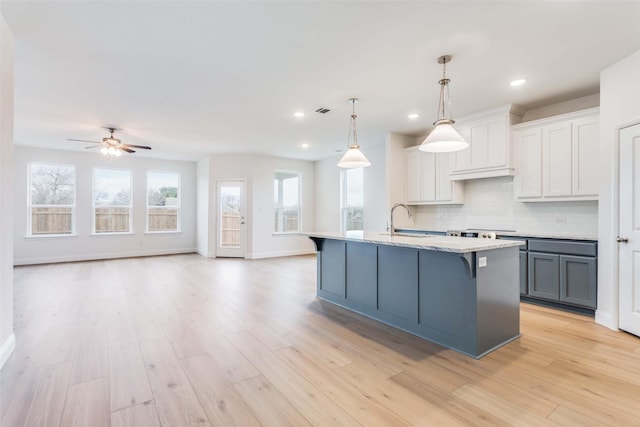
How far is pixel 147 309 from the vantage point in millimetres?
3773

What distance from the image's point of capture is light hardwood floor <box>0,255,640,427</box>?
5.93 ft

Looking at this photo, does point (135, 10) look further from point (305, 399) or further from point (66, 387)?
point (305, 399)

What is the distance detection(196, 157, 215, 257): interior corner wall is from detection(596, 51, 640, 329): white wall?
24.5 feet

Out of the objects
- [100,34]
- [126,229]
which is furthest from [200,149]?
[100,34]

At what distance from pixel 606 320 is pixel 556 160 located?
6.38ft

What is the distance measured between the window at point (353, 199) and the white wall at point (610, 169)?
446 cm

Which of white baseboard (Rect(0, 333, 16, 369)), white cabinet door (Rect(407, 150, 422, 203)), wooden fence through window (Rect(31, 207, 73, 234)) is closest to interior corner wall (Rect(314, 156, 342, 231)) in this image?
white cabinet door (Rect(407, 150, 422, 203))

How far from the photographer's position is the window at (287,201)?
8336 millimetres

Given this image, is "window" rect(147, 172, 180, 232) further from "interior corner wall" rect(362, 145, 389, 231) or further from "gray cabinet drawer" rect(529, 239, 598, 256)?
"gray cabinet drawer" rect(529, 239, 598, 256)

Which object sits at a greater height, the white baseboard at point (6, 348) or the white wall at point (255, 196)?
the white wall at point (255, 196)

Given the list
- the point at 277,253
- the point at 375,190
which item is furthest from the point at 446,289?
the point at 277,253

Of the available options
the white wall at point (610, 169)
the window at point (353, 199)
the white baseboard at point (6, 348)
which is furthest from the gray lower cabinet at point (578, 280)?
the white baseboard at point (6, 348)

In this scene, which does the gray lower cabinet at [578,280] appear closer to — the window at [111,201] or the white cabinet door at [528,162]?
the white cabinet door at [528,162]

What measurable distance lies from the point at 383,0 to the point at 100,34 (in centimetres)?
231
